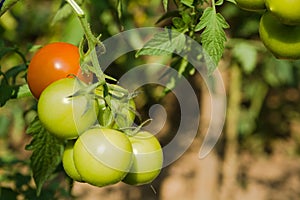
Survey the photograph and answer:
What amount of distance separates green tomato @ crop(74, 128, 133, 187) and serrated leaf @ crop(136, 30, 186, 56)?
7.0 inches

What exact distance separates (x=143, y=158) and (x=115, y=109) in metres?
0.07

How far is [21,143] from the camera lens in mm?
3604

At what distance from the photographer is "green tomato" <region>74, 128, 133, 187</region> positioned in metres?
0.79

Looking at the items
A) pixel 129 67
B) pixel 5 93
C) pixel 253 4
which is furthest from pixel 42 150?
pixel 129 67

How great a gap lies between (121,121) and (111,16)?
0.91 metres

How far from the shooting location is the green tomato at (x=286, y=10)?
77 cm

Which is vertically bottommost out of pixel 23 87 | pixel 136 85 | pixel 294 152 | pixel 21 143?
pixel 294 152

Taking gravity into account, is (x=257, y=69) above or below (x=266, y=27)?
below

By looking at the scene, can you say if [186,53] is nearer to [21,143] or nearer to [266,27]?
[266,27]

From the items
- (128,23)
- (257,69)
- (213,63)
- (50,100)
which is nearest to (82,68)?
(50,100)

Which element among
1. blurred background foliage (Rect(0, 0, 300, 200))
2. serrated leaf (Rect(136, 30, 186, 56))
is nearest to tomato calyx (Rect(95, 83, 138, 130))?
serrated leaf (Rect(136, 30, 186, 56))

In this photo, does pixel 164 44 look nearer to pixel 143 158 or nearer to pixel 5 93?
pixel 143 158

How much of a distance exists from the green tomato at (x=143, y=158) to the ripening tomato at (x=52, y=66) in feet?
0.43

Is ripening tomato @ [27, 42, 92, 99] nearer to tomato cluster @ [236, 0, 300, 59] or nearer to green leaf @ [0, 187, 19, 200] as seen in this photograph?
tomato cluster @ [236, 0, 300, 59]
